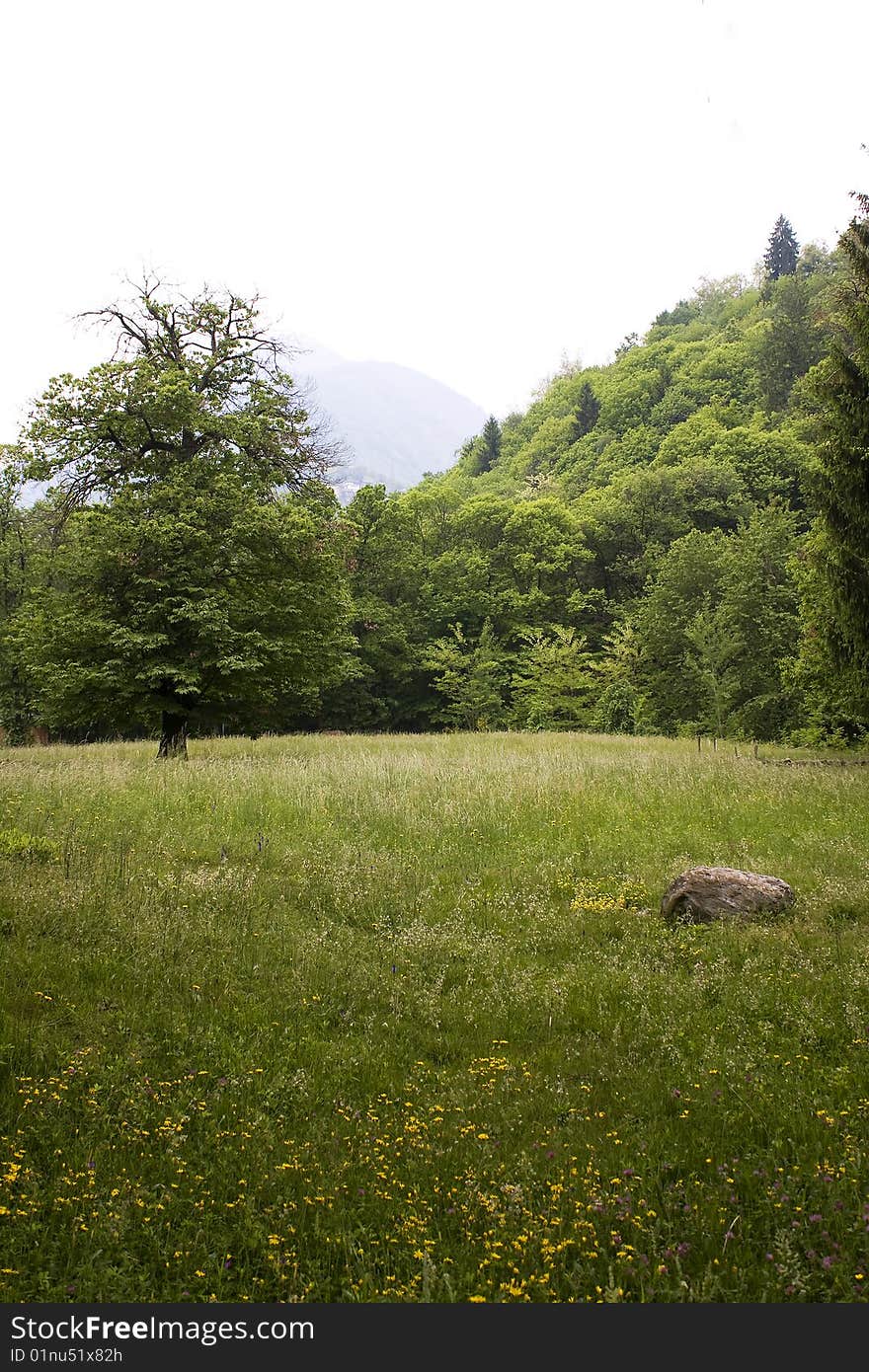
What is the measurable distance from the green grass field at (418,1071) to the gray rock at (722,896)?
245mm

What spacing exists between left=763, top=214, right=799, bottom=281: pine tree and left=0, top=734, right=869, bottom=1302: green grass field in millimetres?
129068

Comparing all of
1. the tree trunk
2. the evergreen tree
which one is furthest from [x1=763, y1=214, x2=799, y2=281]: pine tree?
the tree trunk

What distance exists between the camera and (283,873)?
28.2ft

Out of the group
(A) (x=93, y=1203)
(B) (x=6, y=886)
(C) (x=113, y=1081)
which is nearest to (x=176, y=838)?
(B) (x=6, y=886)

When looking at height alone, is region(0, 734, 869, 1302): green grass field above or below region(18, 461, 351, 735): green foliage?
below

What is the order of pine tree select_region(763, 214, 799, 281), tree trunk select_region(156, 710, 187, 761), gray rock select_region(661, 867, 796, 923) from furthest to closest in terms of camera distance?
pine tree select_region(763, 214, 799, 281) < tree trunk select_region(156, 710, 187, 761) < gray rock select_region(661, 867, 796, 923)

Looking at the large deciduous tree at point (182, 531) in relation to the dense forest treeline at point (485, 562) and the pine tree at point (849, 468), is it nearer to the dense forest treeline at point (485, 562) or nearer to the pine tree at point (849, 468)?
the dense forest treeline at point (485, 562)

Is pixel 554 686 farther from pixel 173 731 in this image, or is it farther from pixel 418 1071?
pixel 418 1071

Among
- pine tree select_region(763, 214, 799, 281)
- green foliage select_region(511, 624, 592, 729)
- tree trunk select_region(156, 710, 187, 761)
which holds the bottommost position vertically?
tree trunk select_region(156, 710, 187, 761)

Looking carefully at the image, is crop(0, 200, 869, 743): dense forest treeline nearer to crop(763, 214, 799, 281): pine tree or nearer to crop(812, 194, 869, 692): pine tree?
crop(812, 194, 869, 692): pine tree

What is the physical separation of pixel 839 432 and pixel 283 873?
15125 mm

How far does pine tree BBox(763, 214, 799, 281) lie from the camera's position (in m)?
110

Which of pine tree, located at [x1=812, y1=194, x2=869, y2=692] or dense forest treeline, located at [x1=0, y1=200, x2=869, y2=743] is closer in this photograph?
pine tree, located at [x1=812, y1=194, x2=869, y2=692]

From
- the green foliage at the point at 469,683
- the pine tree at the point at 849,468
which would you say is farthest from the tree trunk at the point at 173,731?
the green foliage at the point at 469,683
